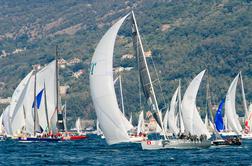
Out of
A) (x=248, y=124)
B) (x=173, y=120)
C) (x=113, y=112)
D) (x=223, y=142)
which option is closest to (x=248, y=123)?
(x=248, y=124)

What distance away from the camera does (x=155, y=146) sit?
342 ft

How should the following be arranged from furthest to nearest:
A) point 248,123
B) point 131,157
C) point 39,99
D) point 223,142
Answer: point 248,123 < point 39,99 < point 223,142 < point 131,157

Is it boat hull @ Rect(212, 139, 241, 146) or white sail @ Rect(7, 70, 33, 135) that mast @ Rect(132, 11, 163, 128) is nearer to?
boat hull @ Rect(212, 139, 241, 146)

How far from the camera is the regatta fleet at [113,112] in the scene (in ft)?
305

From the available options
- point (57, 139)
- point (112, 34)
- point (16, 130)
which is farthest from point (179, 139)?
point (16, 130)

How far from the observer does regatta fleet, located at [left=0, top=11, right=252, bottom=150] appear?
9306cm

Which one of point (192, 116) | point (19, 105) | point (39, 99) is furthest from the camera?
point (19, 105)

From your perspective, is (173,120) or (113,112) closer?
(113,112)

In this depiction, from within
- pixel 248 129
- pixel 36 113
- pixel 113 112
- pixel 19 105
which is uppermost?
pixel 19 105

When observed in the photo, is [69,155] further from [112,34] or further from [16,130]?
[16,130]

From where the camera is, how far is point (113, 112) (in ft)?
305

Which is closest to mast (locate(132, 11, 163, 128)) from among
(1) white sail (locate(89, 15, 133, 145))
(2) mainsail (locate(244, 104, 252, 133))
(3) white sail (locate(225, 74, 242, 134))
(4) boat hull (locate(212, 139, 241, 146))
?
(1) white sail (locate(89, 15, 133, 145))

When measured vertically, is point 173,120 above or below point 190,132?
above

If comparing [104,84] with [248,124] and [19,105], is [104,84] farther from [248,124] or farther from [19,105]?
[248,124]
